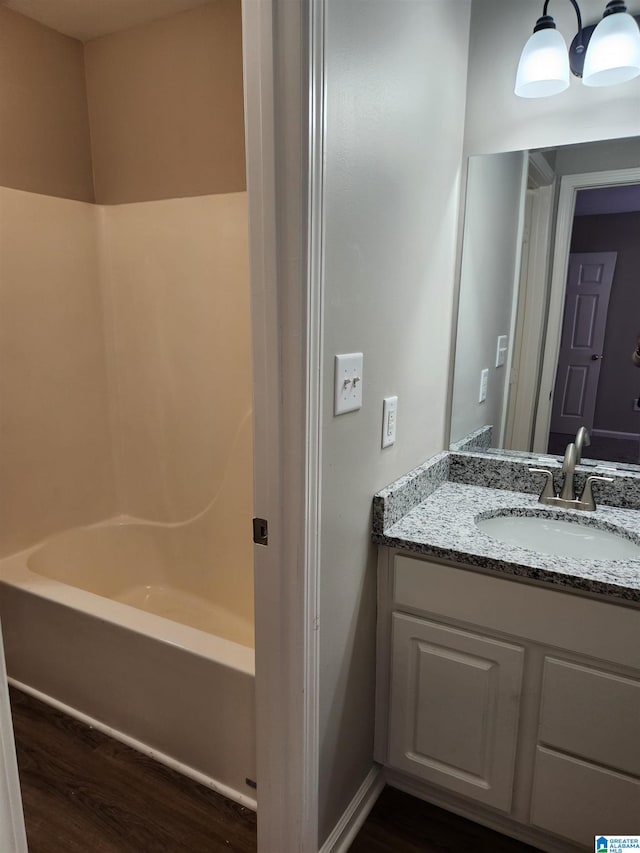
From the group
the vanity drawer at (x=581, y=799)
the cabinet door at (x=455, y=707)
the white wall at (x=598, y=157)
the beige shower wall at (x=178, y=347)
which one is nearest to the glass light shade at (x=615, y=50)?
the white wall at (x=598, y=157)

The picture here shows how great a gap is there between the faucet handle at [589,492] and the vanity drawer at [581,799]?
64 centimetres

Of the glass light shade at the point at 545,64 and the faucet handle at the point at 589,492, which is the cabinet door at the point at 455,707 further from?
the glass light shade at the point at 545,64

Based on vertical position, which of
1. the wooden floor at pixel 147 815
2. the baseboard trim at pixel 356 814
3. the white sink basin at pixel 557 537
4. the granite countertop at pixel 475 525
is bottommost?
the wooden floor at pixel 147 815

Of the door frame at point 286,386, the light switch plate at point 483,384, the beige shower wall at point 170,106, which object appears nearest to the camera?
the door frame at point 286,386

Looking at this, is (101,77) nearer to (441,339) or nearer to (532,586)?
(441,339)

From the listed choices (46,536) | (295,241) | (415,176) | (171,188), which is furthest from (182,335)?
(295,241)

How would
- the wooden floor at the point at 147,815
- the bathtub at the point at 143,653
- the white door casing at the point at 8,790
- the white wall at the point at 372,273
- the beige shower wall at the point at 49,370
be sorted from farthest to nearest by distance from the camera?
the beige shower wall at the point at 49,370
the bathtub at the point at 143,653
the wooden floor at the point at 147,815
the white wall at the point at 372,273
the white door casing at the point at 8,790

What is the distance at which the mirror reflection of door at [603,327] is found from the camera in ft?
5.08

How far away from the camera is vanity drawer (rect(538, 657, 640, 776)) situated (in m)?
1.21

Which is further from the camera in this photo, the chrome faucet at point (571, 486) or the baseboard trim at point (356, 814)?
the chrome faucet at point (571, 486)

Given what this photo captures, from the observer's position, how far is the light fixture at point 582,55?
4.47ft

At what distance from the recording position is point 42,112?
6.79 feet

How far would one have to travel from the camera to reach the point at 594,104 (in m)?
1.51

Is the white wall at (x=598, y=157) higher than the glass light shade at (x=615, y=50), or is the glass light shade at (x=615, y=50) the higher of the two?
the glass light shade at (x=615, y=50)
